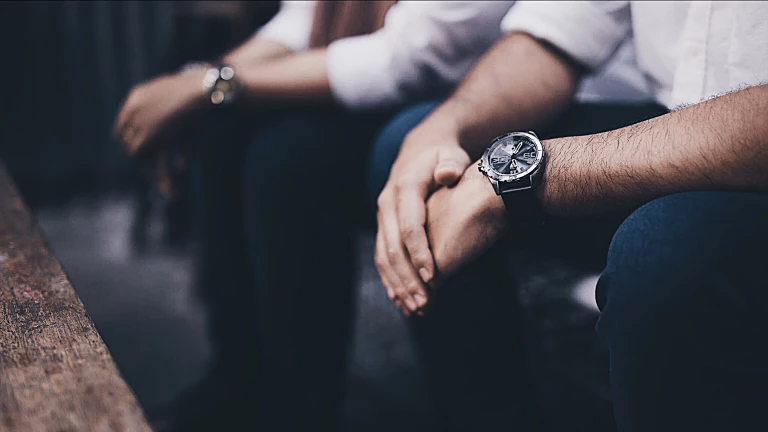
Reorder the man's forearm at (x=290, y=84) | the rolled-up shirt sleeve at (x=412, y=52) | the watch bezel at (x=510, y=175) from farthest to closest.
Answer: the man's forearm at (x=290, y=84) → the rolled-up shirt sleeve at (x=412, y=52) → the watch bezel at (x=510, y=175)

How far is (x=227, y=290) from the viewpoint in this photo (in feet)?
3.49

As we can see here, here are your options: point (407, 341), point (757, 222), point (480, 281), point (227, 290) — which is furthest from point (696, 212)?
point (407, 341)

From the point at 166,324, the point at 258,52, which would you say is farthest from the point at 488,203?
the point at 166,324

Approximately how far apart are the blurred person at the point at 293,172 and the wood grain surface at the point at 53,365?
1.17 ft

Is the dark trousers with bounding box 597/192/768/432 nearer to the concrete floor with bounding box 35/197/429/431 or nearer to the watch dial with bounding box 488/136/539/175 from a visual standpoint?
the watch dial with bounding box 488/136/539/175

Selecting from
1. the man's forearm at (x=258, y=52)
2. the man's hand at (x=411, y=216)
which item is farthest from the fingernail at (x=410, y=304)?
the man's forearm at (x=258, y=52)

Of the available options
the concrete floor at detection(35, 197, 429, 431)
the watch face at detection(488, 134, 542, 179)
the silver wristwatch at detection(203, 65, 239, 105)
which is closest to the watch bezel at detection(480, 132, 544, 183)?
the watch face at detection(488, 134, 542, 179)

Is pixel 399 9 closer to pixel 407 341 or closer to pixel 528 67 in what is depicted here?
pixel 528 67

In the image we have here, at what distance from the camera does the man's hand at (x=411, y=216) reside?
2.03 feet

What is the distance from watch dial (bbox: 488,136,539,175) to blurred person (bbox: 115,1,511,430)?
26 centimetres

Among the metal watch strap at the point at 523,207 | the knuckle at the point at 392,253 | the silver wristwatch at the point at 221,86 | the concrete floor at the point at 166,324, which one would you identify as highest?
the metal watch strap at the point at 523,207

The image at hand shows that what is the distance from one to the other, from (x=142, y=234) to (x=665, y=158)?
173 cm

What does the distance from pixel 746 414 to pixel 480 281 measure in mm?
326

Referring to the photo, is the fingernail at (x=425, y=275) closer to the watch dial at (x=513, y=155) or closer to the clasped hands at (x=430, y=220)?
the clasped hands at (x=430, y=220)
